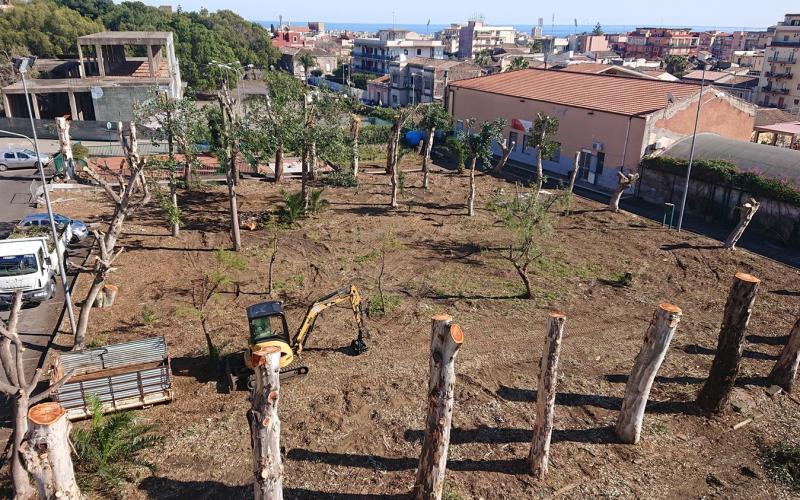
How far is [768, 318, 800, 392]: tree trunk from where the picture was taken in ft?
49.4

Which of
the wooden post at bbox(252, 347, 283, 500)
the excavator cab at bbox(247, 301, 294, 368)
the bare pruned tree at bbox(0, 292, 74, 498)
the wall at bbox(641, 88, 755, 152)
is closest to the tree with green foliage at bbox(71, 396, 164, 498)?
the bare pruned tree at bbox(0, 292, 74, 498)

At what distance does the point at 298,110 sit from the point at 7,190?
17218mm

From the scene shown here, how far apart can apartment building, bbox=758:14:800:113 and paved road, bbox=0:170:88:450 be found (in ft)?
257

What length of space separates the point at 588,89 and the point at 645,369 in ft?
107

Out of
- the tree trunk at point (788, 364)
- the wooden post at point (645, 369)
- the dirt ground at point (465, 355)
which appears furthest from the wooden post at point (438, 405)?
the tree trunk at point (788, 364)

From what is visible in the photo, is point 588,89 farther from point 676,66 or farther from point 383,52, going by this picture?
point 676,66

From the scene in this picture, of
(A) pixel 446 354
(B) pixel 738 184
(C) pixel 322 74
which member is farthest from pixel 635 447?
(C) pixel 322 74

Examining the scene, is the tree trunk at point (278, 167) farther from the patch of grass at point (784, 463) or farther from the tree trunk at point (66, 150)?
the patch of grass at point (784, 463)

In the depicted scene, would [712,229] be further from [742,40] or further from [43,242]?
[742,40]

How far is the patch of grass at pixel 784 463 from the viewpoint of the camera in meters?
12.3

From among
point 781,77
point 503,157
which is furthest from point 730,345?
point 781,77

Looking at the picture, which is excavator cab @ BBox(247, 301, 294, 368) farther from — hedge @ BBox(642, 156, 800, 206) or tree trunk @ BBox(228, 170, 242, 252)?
hedge @ BBox(642, 156, 800, 206)

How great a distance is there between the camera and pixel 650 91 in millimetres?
38062

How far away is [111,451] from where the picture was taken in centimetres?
1194
